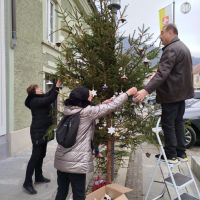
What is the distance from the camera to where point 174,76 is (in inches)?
169

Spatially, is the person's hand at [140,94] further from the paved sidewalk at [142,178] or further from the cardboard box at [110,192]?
the paved sidewalk at [142,178]

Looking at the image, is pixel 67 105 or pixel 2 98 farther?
pixel 2 98

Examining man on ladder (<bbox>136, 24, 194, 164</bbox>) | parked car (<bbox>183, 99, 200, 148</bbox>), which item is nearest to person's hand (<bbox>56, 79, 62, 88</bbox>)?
man on ladder (<bbox>136, 24, 194, 164</bbox>)

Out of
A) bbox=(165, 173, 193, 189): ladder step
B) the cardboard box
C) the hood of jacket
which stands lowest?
the cardboard box

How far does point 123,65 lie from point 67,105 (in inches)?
51.6

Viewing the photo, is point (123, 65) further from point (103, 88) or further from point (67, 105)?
point (67, 105)

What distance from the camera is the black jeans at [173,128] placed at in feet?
14.1

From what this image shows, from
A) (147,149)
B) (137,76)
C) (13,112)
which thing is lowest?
(147,149)

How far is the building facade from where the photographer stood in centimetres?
826

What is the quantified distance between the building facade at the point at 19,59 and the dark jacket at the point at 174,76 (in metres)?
3.54

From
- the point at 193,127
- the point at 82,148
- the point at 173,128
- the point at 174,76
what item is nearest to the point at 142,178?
the point at 173,128

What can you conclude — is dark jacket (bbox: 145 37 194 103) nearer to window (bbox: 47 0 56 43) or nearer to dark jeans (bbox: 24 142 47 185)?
dark jeans (bbox: 24 142 47 185)

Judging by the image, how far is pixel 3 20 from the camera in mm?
8148

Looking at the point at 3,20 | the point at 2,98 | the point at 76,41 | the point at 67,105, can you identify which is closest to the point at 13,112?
the point at 2,98
